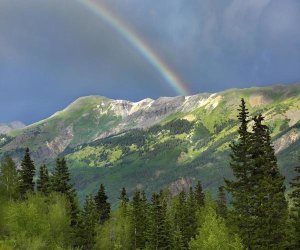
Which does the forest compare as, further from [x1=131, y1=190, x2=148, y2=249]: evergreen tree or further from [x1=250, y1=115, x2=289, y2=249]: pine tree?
[x1=250, y1=115, x2=289, y2=249]: pine tree

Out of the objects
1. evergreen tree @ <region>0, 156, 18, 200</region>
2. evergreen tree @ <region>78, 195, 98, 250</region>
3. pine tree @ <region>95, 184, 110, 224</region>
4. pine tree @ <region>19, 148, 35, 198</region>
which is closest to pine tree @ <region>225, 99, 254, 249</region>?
evergreen tree @ <region>78, 195, 98, 250</region>

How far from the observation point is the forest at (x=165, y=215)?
58.7 m

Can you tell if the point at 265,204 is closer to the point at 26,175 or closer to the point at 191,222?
the point at 191,222

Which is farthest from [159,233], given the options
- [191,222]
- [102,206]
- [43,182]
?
[43,182]

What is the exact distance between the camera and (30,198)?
4001 inches

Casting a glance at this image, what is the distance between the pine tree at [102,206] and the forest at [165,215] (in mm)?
111

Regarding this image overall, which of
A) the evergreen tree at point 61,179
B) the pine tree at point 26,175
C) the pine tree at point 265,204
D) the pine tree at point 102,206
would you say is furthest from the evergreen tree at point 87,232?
the pine tree at point 265,204

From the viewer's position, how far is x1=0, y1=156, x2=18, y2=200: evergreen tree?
118 m

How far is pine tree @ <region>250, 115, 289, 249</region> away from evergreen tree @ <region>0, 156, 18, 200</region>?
7447 cm

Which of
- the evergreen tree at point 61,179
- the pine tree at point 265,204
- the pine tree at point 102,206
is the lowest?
the pine tree at point 265,204

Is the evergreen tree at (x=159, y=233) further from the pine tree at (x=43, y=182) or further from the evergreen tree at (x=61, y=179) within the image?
the pine tree at (x=43, y=182)

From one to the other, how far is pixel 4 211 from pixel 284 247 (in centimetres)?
6111

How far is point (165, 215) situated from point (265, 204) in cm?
5245

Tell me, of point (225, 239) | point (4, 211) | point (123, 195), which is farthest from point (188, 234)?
A: point (225, 239)
